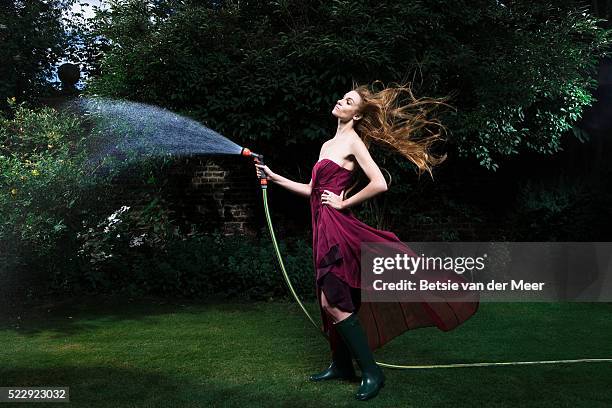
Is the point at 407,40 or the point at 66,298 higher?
the point at 407,40

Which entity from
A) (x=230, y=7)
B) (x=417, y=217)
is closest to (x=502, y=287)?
(x=417, y=217)

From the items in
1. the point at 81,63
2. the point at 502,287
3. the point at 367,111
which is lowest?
the point at 502,287

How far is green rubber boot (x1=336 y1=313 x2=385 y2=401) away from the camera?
13.8 feet

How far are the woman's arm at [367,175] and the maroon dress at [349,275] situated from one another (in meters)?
0.12

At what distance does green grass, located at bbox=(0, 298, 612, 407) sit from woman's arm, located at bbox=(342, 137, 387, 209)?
1.20 m

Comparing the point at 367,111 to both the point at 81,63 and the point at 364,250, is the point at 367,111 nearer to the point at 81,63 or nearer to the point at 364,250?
the point at 364,250

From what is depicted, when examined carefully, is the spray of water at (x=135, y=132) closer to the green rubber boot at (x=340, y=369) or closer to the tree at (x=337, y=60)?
the tree at (x=337, y=60)

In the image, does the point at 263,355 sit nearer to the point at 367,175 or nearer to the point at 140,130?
the point at 367,175

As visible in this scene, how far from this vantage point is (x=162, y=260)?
28.5 feet

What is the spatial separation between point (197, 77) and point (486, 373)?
18.9 feet

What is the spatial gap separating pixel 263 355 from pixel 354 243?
1679 millimetres

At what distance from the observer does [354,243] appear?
4.23m

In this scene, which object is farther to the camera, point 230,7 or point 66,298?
point 230,7

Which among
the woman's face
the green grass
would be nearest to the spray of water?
the green grass
